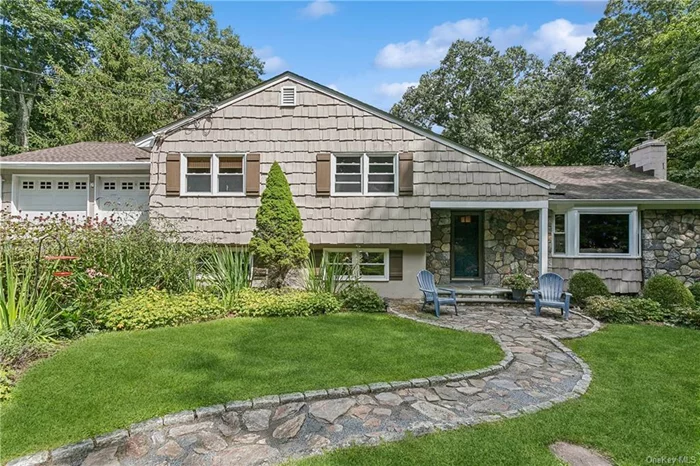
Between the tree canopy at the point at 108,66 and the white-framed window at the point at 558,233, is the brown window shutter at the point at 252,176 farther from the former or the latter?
the tree canopy at the point at 108,66

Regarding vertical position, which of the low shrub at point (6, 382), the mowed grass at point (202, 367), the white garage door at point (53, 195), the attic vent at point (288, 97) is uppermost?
the attic vent at point (288, 97)

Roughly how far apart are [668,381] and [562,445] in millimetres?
2422

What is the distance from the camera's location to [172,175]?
28.7ft

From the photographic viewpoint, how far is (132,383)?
3652mm

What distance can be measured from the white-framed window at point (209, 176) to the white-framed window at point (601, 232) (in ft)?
28.7

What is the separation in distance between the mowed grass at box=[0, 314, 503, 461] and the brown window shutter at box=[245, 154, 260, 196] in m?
3.62

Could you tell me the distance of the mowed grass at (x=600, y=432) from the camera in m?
2.59

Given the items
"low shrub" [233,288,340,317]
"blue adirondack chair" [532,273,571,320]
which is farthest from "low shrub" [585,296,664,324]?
"low shrub" [233,288,340,317]

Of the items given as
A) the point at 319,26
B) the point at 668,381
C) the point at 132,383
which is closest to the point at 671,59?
the point at 319,26

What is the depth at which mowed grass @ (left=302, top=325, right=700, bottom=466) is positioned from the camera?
2.59 metres

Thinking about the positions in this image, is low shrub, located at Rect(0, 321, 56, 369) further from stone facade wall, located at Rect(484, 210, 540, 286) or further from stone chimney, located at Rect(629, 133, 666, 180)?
stone chimney, located at Rect(629, 133, 666, 180)

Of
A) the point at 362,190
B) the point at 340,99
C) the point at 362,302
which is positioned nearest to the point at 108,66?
the point at 340,99

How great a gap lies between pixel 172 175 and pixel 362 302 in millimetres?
5682

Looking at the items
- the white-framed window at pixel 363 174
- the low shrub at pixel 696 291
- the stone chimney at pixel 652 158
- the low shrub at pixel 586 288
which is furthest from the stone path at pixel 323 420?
the stone chimney at pixel 652 158
